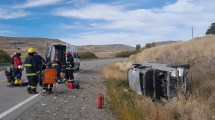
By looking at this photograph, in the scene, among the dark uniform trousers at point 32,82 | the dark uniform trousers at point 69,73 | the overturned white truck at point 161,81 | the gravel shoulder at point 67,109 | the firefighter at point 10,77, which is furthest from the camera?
the dark uniform trousers at point 69,73

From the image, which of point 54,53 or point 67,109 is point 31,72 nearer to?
point 67,109

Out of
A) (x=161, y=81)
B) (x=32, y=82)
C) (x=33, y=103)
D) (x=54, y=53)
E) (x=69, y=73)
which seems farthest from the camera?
(x=54, y=53)

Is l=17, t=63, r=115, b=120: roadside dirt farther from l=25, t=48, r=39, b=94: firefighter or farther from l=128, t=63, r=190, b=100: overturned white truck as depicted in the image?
l=128, t=63, r=190, b=100: overturned white truck

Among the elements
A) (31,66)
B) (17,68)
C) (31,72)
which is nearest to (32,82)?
(31,72)

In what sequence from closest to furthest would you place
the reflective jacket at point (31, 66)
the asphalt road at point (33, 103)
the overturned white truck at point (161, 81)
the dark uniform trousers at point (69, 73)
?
the asphalt road at point (33, 103) → the overturned white truck at point (161, 81) → the reflective jacket at point (31, 66) → the dark uniform trousers at point (69, 73)

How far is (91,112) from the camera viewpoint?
11.2 meters

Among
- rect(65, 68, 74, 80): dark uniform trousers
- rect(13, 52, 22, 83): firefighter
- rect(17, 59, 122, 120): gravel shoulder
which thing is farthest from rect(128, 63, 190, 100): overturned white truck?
rect(13, 52, 22, 83): firefighter

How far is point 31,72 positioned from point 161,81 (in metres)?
4.75

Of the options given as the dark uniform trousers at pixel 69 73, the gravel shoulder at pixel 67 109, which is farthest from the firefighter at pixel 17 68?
the gravel shoulder at pixel 67 109

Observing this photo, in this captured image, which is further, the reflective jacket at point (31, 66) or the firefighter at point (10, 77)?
the firefighter at point (10, 77)

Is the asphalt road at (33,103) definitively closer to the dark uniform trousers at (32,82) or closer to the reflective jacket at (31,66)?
the dark uniform trousers at (32,82)

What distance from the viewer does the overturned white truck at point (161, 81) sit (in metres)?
13.5

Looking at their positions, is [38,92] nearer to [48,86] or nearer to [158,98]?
[48,86]

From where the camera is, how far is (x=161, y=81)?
14.5 meters
